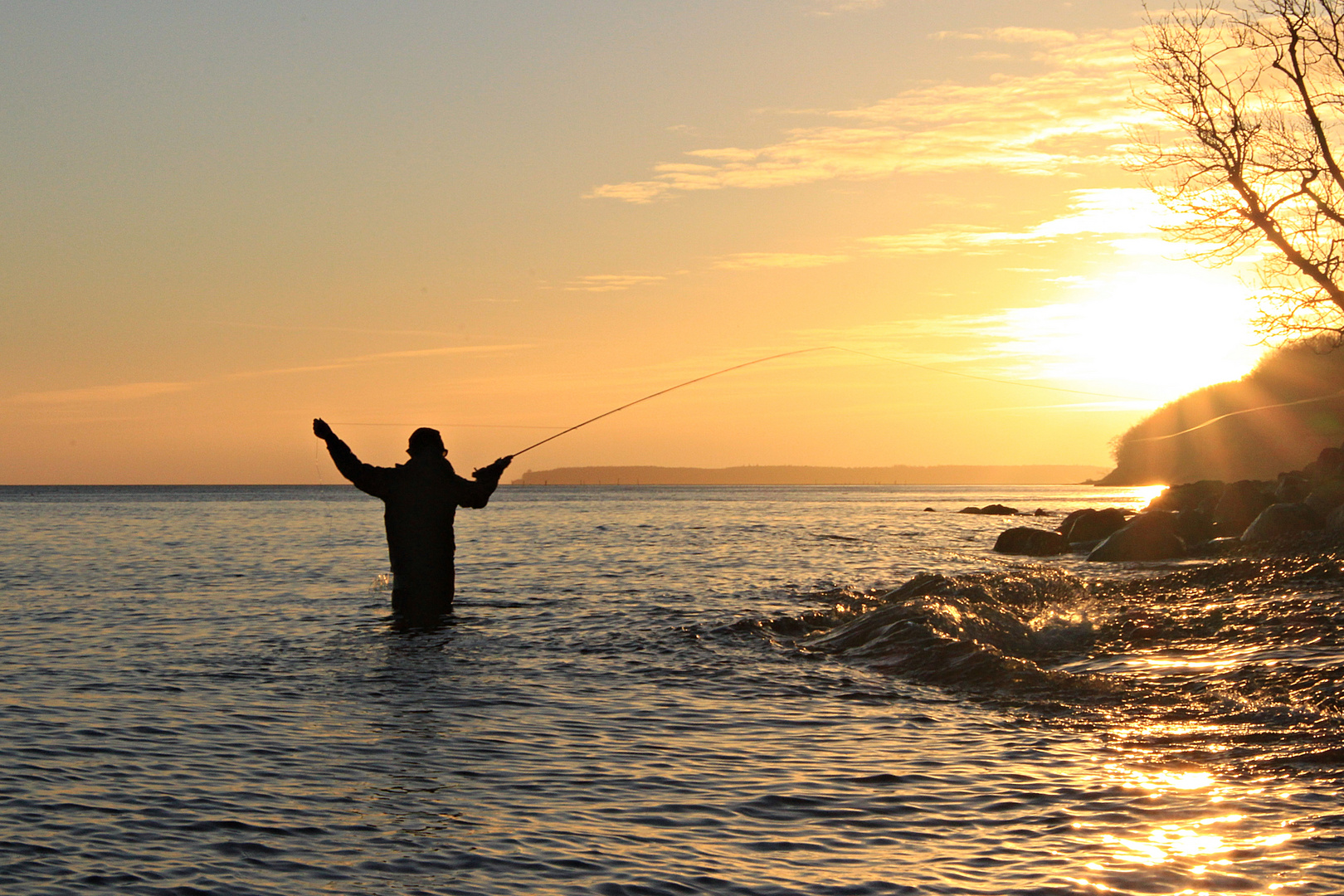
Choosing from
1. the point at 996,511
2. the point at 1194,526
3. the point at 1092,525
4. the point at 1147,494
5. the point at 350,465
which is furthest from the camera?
the point at 1147,494

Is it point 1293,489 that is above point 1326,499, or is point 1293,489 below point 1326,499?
above

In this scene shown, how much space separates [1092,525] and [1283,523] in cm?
1059

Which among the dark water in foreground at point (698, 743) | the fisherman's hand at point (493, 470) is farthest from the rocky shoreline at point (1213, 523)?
the fisherman's hand at point (493, 470)

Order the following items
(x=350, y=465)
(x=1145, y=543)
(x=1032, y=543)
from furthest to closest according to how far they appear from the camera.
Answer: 1. (x=1032, y=543)
2. (x=1145, y=543)
3. (x=350, y=465)

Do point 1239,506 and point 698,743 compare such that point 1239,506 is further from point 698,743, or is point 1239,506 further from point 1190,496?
point 698,743

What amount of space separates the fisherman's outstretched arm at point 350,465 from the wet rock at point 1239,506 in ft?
70.2

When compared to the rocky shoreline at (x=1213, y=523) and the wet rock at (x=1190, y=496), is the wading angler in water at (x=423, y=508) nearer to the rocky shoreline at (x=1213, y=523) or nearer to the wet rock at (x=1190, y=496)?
the rocky shoreline at (x=1213, y=523)

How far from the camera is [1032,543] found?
108 ft

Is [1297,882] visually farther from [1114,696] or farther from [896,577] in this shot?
[896,577]

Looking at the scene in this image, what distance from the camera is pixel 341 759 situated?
784 centimetres

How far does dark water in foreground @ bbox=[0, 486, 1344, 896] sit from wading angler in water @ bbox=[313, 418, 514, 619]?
0.69 m

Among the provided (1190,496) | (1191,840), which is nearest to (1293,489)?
(1190,496)

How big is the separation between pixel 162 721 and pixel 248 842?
3.74m

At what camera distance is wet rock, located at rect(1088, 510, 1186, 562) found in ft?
84.3
